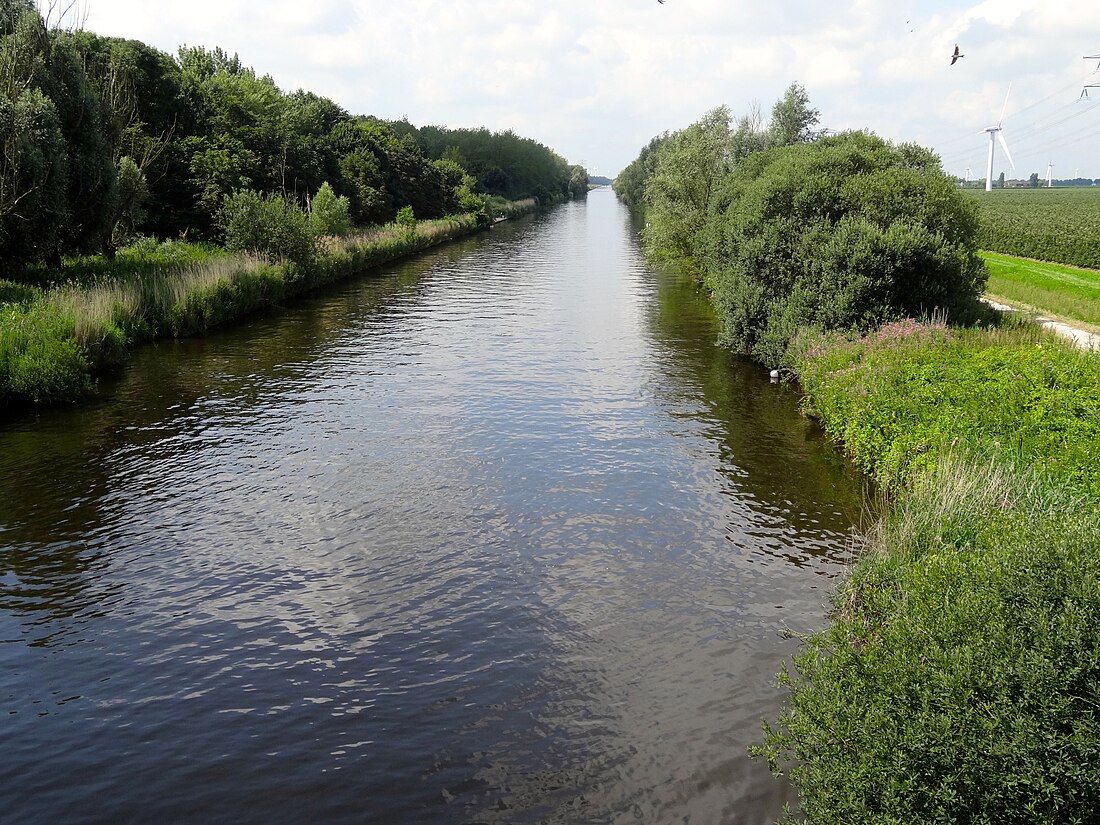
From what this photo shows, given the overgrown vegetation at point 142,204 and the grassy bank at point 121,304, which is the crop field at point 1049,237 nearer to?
the grassy bank at point 121,304

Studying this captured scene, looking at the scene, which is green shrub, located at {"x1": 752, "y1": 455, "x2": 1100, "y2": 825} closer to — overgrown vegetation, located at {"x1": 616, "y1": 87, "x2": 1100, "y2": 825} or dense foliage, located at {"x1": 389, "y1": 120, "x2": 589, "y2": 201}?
overgrown vegetation, located at {"x1": 616, "y1": 87, "x2": 1100, "y2": 825}

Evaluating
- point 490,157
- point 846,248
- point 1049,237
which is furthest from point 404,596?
point 490,157

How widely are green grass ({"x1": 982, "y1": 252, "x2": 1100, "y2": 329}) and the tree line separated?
2962 cm

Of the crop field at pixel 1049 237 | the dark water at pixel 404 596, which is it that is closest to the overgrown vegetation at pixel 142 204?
the dark water at pixel 404 596

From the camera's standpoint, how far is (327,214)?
4238 centimetres

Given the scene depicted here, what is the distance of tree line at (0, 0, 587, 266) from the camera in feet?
75.8

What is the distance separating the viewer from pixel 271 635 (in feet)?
31.8

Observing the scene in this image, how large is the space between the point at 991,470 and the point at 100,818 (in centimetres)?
1017

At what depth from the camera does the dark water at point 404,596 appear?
24.3ft

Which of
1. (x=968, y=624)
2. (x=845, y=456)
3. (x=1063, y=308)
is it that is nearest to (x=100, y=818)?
(x=968, y=624)

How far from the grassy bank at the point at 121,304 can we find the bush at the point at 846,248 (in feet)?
55.9

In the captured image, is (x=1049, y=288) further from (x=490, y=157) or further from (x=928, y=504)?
(x=490, y=157)

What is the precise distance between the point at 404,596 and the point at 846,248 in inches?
601

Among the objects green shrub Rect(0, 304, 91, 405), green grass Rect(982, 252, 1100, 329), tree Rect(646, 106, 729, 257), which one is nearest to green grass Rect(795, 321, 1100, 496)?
green grass Rect(982, 252, 1100, 329)
